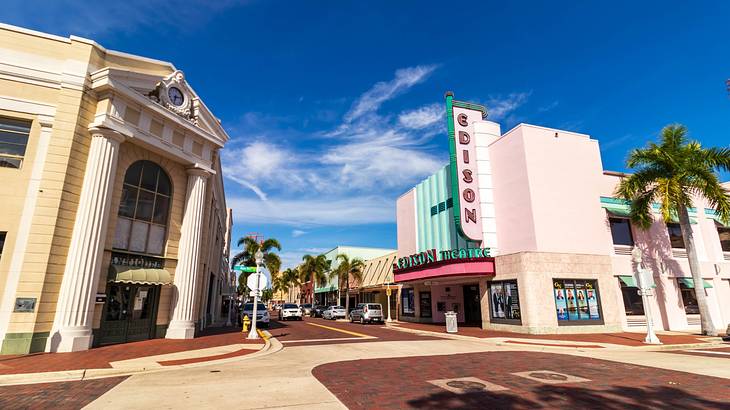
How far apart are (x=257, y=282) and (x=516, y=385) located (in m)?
14.0

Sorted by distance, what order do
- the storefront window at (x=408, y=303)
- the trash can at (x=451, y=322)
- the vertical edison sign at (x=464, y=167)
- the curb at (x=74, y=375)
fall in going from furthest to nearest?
the storefront window at (x=408, y=303) < the vertical edison sign at (x=464, y=167) < the trash can at (x=451, y=322) < the curb at (x=74, y=375)

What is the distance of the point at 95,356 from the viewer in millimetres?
11992

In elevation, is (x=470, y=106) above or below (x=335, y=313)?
above

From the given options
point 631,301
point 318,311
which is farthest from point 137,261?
point 318,311

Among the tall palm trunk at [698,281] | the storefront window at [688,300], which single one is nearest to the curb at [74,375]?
the tall palm trunk at [698,281]

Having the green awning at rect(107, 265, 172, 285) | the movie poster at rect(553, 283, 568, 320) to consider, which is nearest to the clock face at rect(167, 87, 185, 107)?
the green awning at rect(107, 265, 172, 285)

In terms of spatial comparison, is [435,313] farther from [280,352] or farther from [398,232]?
[280,352]

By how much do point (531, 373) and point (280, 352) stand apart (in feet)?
28.9

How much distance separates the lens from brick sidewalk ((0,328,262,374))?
10031 mm

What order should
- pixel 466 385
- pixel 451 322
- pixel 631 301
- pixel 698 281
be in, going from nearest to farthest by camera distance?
pixel 466 385 → pixel 698 281 → pixel 451 322 → pixel 631 301

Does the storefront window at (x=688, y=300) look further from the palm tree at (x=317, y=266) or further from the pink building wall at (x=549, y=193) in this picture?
the palm tree at (x=317, y=266)

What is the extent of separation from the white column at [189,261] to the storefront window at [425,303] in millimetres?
21629

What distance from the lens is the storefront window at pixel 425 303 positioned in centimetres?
3410

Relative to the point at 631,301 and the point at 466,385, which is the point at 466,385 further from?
the point at 631,301
